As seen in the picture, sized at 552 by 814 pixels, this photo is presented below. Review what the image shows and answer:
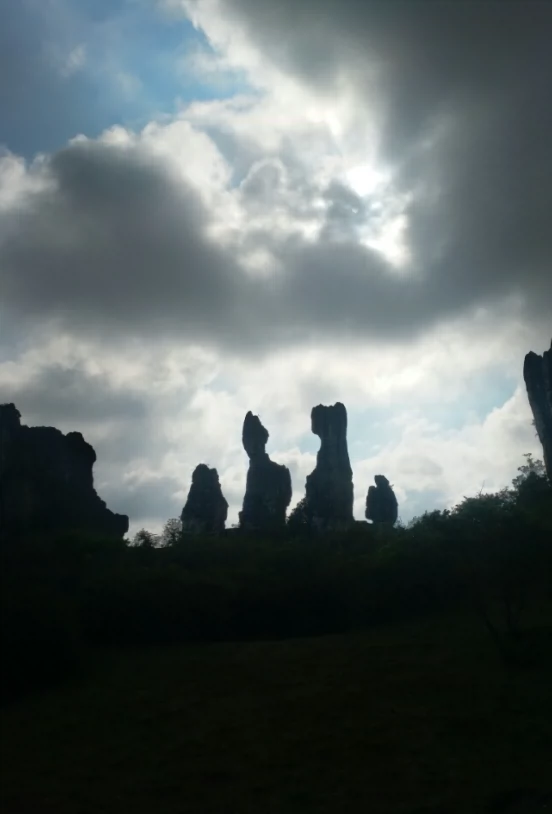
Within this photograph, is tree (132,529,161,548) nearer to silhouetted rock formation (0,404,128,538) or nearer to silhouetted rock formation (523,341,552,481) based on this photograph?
silhouetted rock formation (0,404,128,538)

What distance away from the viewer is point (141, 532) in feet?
254

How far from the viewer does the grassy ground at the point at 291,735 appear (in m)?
21.5

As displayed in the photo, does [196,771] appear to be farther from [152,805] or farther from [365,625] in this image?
[365,625]

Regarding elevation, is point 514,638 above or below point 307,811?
above

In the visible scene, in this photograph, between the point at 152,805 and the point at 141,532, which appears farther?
the point at 141,532

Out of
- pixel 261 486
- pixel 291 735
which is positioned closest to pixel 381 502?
pixel 261 486

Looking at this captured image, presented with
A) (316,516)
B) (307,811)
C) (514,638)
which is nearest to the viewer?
(307,811)

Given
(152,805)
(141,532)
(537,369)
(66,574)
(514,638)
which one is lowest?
(152,805)

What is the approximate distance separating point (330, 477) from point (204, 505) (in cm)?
1630

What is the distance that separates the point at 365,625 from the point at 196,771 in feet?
82.7

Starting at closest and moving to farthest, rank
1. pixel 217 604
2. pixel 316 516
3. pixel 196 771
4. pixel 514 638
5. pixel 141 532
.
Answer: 1. pixel 196 771
2. pixel 514 638
3. pixel 217 604
4. pixel 141 532
5. pixel 316 516

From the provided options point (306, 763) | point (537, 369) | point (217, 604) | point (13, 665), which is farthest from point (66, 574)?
point (537, 369)

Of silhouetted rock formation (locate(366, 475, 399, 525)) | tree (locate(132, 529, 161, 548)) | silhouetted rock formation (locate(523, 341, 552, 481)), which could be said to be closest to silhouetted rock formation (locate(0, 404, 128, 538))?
tree (locate(132, 529, 161, 548))

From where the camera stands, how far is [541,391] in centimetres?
9456
